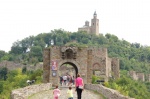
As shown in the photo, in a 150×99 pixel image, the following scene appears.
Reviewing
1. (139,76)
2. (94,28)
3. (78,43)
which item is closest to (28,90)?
(139,76)

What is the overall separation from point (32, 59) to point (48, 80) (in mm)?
70527

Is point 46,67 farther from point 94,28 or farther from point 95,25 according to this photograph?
point 95,25

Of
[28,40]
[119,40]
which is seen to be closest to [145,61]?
[119,40]

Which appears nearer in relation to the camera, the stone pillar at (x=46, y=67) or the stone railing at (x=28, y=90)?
the stone railing at (x=28, y=90)

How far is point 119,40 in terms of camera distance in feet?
507

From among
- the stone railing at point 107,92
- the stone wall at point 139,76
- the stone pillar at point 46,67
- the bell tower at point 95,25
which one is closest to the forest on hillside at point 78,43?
the bell tower at point 95,25

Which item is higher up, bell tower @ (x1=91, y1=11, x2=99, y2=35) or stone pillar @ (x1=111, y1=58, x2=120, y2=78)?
bell tower @ (x1=91, y1=11, x2=99, y2=35)

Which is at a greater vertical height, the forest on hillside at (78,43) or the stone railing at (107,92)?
the forest on hillside at (78,43)

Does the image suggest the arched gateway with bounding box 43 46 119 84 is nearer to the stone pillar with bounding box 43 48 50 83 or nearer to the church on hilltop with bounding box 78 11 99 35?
the stone pillar with bounding box 43 48 50 83

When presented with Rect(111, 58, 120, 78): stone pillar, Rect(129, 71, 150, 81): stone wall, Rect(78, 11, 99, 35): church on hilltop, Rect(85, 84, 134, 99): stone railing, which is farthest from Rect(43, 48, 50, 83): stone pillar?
Rect(78, 11, 99, 35): church on hilltop

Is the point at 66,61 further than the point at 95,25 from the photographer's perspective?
No

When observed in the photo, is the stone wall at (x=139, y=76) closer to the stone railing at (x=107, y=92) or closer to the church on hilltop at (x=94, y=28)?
the church on hilltop at (x=94, y=28)

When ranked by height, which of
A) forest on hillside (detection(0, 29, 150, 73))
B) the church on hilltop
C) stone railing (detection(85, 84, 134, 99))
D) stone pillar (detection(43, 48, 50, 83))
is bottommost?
stone railing (detection(85, 84, 134, 99))

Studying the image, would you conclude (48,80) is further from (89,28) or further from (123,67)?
(89,28)
